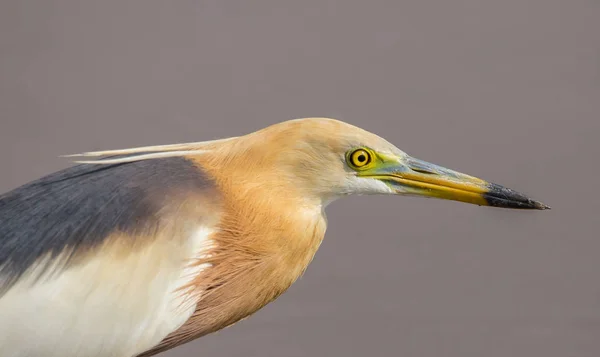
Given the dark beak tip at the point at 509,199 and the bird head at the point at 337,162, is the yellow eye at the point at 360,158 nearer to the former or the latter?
the bird head at the point at 337,162

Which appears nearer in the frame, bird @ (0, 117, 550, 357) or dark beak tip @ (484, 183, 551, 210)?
bird @ (0, 117, 550, 357)

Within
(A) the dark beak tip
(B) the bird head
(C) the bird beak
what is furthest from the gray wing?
(A) the dark beak tip

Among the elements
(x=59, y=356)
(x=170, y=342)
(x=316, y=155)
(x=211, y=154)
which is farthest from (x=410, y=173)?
(x=59, y=356)

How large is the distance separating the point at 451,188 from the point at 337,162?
0.18 meters

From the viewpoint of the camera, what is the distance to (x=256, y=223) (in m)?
1.08

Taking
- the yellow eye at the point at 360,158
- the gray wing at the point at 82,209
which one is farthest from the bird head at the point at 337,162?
the gray wing at the point at 82,209

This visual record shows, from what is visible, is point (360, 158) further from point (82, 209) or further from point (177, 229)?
point (82, 209)

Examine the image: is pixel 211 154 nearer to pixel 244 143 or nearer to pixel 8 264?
pixel 244 143

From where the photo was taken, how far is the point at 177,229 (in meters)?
1.05

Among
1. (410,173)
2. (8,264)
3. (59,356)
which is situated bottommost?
(59,356)

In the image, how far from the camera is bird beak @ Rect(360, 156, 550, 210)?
1126mm

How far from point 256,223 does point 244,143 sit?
0.12 meters

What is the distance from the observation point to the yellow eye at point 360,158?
109cm

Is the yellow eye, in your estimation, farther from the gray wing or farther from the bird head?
the gray wing
